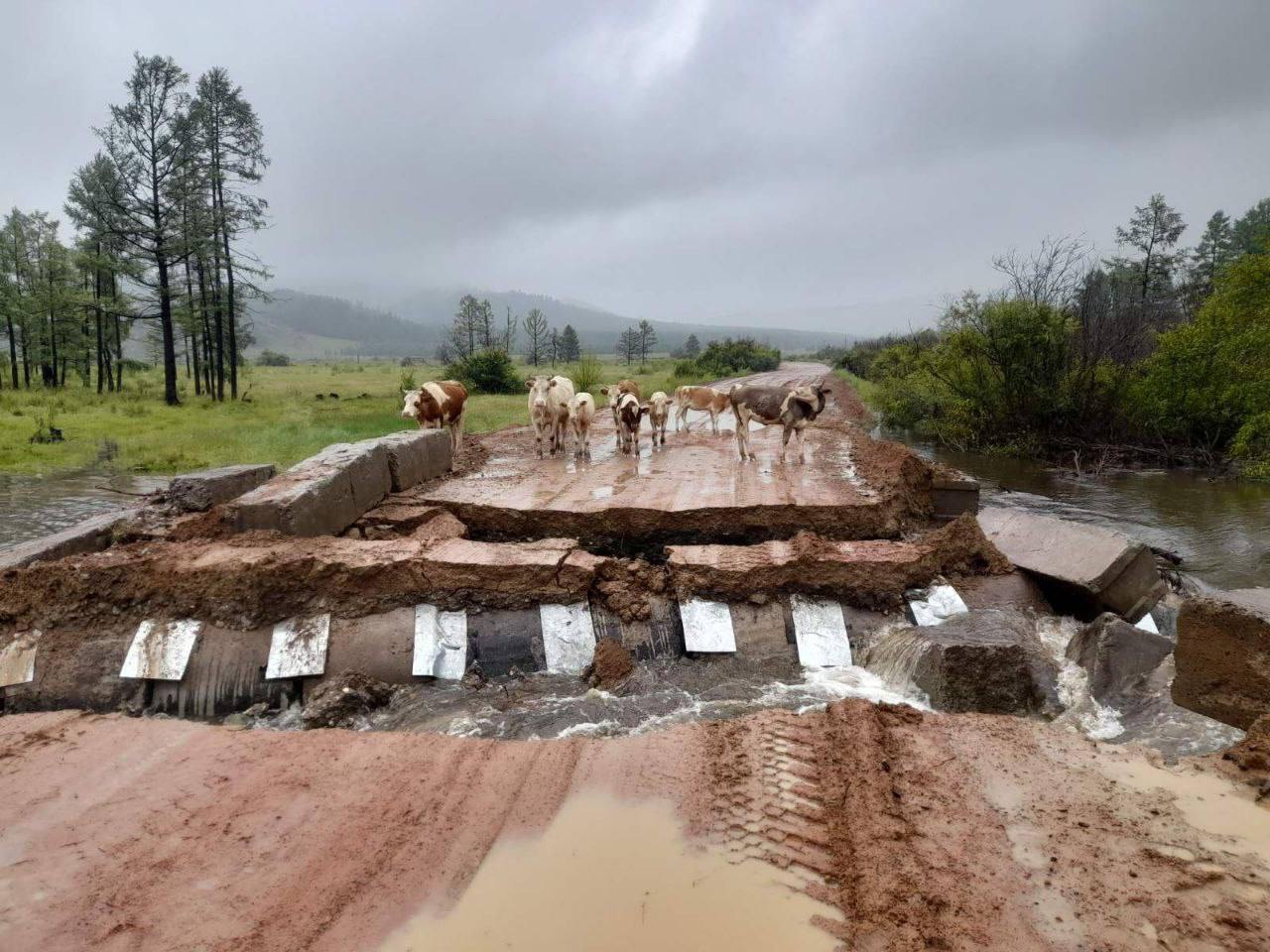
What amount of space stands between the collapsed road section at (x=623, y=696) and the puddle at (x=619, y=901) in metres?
0.11

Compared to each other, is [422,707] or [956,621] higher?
[956,621]

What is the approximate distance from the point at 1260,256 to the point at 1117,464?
4.90 m

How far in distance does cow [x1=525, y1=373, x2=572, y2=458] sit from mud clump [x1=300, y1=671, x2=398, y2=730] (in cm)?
591

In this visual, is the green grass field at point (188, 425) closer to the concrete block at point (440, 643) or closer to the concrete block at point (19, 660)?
the concrete block at point (19, 660)

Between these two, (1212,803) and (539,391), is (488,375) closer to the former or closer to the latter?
(539,391)

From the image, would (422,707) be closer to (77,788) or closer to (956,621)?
(77,788)

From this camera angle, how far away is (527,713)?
4.60 meters

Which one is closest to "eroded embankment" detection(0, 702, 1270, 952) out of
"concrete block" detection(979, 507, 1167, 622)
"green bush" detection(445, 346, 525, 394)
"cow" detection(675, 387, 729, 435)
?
"concrete block" detection(979, 507, 1167, 622)

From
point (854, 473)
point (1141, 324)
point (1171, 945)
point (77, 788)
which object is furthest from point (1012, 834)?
point (1141, 324)

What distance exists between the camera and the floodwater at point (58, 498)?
31.3 ft

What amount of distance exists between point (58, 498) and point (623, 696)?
1157cm

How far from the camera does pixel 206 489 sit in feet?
23.8

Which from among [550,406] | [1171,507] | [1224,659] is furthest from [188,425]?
[1171,507]

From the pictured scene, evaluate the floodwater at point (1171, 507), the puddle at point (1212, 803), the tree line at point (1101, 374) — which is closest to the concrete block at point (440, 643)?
the puddle at point (1212, 803)
